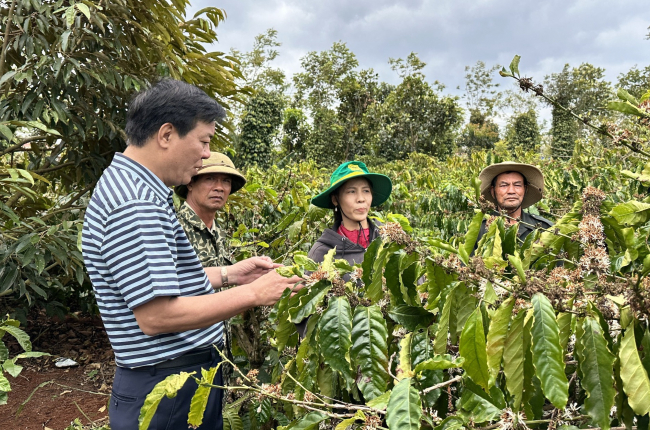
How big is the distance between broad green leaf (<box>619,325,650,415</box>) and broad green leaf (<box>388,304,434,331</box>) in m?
0.41

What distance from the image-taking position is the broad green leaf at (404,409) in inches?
30.9

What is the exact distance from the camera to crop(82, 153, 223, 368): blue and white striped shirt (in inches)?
52.8

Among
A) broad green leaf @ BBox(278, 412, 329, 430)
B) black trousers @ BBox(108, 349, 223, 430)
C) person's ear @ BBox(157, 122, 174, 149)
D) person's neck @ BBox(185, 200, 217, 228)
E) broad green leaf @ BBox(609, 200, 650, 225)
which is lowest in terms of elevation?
black trousers @ BBox(108, 349, 223, 430)

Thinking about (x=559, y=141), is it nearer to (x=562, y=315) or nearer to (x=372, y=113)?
(x=372, y=113)

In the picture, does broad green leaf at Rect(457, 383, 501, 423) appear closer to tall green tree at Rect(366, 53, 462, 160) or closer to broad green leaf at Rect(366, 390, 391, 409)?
broad green leaf at Rect(366, 390, 391, 409)

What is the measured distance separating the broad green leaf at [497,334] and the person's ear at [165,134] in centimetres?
118

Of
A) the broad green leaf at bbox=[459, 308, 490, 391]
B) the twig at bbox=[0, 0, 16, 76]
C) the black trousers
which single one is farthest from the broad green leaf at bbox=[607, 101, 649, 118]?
the twig at bbox=[0, 0, 16, 76]

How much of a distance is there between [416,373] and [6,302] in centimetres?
510

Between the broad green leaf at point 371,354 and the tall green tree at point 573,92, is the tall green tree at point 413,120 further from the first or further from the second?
the broad green leaf at point 371,354

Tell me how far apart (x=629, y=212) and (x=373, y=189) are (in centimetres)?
205

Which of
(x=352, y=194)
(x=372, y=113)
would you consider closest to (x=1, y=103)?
(x=352, y=194)

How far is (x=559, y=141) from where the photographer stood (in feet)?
70.3

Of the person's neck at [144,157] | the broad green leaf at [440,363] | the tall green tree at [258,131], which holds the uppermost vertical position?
the tall green tree at [258,131]

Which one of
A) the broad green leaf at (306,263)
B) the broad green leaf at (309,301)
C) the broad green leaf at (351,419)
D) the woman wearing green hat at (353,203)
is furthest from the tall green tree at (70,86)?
the broad green leaf at (351,419)
